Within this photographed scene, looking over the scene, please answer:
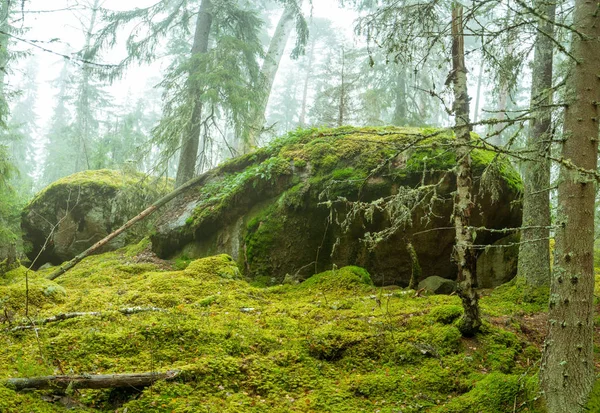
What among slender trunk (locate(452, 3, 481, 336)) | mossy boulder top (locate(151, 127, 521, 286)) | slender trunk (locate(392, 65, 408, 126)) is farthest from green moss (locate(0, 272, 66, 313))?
slender trunk (locate(392, 65, 408, 126))

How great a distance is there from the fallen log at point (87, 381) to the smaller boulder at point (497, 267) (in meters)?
6.75

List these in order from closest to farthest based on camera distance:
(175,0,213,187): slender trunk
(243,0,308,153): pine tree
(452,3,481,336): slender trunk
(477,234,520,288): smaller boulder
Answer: (452,3,481,336): slender trunk < (477,234,520,288): smaller boulder < (175,0,213,187): slender trunk < (243,0,308,153): pine tree

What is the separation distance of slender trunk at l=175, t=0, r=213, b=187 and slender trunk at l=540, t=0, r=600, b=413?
370 inches

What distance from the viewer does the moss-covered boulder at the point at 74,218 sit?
12.3 metres

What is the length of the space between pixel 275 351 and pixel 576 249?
3198mm

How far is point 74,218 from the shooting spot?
12.5m

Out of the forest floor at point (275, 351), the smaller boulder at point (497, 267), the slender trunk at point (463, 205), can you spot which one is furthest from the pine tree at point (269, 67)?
the slender trunk at point (463, 205)

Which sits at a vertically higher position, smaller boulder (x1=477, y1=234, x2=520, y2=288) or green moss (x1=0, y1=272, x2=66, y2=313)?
smaller boulder (x1=477, y1=234, x2=520, y2=288)

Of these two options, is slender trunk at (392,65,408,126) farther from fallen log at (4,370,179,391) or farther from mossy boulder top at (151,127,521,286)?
fallen log at (4,370,179,391)

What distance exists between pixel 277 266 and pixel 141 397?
5.02 meters

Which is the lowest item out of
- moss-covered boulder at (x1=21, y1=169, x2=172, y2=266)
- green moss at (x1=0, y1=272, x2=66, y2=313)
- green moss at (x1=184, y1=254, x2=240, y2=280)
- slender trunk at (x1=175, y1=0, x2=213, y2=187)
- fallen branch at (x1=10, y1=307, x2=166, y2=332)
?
fallen branch at (x1=10, y1=307, x2=166, y2=332)

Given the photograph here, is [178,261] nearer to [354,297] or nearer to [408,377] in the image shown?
[354,297]

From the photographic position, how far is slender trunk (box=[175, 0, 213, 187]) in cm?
1146

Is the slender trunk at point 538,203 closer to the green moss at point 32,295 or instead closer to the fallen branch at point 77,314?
the fallen branch at point 77,314
